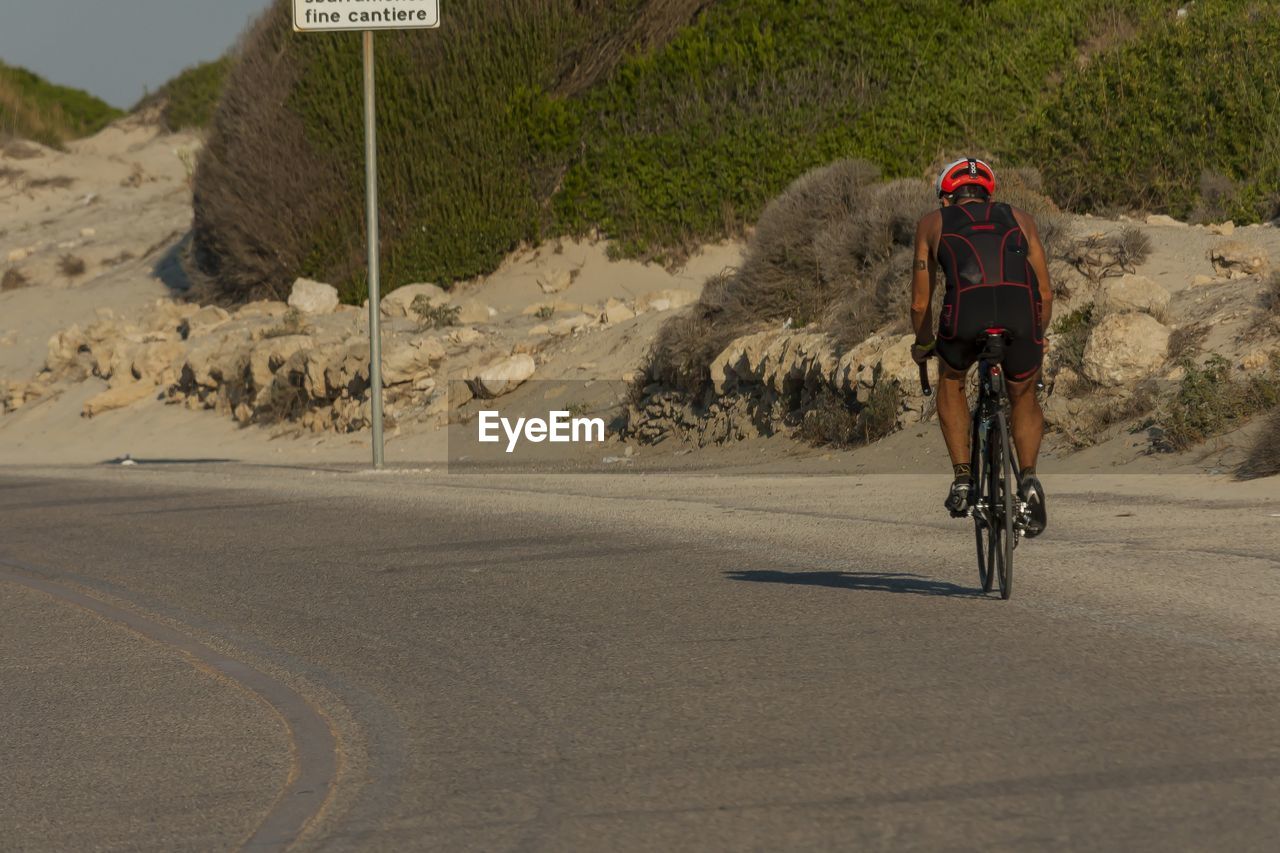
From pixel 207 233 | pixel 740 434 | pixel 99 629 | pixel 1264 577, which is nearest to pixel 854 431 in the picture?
pixel 740 434

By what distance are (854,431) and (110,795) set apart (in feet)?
40.4

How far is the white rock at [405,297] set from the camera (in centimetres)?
2706

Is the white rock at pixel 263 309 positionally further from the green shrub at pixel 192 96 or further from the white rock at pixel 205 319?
the green shrub at pixel 192 96

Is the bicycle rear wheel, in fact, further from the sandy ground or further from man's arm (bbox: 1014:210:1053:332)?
the sandy ground

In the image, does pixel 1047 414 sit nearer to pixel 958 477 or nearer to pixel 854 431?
pixel 854 431

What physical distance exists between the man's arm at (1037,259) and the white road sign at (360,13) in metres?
10.9

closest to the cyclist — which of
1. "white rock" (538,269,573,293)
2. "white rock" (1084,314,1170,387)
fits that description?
"white rock" (1084,314,1170,387)

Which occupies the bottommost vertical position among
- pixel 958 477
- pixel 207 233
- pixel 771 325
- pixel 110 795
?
pixel 110 795

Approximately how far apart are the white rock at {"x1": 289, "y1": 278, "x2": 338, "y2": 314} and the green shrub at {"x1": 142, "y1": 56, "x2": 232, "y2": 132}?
95.0 feet

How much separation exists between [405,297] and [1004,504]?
64.7 ft

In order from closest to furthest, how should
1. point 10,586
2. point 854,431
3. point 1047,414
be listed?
point 10,586 → point 1047,414 → point 854,431

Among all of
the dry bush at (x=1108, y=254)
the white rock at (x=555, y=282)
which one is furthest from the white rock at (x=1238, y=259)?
the white rock at (x=555, y=282)

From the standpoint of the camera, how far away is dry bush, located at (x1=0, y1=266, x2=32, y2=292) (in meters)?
38.7

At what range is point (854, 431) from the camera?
17375 millimetres
